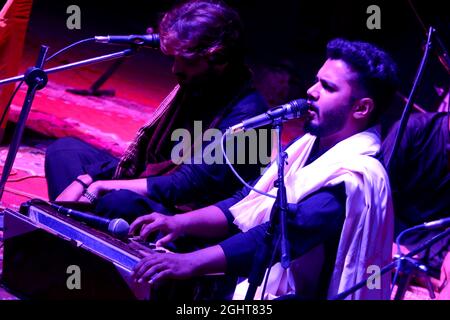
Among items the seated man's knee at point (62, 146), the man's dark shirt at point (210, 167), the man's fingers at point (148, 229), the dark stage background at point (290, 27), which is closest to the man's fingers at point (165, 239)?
the man's fingers at point (148, 229)

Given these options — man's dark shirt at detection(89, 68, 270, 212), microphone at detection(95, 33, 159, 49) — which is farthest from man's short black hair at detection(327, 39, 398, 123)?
microphone at detection(95, 33, 159, 49)

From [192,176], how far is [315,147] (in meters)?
0.61

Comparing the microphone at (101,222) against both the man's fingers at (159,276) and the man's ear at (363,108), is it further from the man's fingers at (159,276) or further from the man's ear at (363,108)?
the man's ear at (363,108)

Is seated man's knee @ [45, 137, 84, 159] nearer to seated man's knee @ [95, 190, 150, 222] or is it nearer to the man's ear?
seated man's knee @ [95, 190, 150, 222]

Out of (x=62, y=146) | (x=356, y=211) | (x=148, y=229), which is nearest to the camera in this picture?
(x=356, y=211)

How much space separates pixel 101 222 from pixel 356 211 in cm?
107

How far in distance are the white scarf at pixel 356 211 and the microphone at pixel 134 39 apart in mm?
957

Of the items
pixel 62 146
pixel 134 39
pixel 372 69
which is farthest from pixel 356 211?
pixel 62 146

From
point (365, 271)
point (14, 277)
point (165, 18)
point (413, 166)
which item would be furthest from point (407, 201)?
point (14, 277)

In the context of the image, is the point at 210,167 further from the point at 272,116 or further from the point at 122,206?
the point at 272,116

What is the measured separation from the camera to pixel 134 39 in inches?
118

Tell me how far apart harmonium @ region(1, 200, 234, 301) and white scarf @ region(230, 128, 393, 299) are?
33cm

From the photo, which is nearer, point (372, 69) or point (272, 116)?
point (272, 116)
